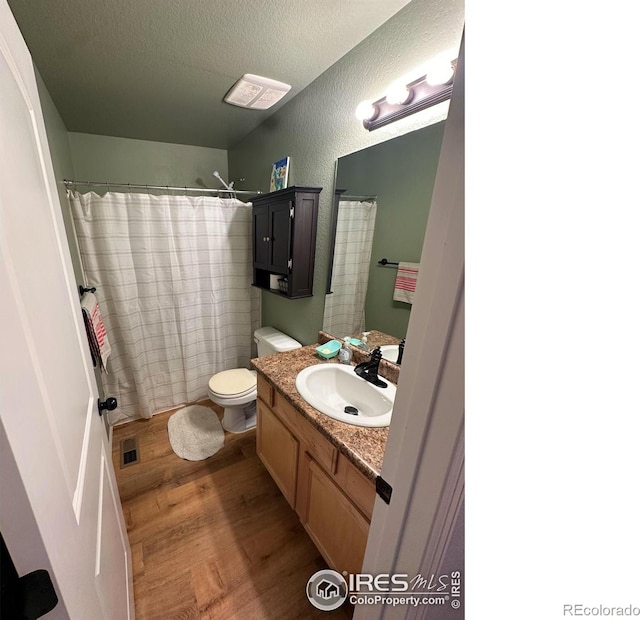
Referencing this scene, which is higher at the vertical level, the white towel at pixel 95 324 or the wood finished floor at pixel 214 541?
the white towel at pixel 95 324

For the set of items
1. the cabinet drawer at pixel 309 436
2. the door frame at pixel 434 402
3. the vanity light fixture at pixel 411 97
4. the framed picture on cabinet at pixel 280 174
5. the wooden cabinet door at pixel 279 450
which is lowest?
the wooden cabinet door at pixel 279 450

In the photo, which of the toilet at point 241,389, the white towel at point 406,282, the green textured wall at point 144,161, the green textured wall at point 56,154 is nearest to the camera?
the white towel at point 406,282

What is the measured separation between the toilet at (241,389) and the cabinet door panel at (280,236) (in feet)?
1.85

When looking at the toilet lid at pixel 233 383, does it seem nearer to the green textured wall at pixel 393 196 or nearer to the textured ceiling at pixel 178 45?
the green textured wall at pixel 393 196

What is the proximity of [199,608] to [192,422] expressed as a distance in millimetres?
1197

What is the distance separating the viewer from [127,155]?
7.75 ft

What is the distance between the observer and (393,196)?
1196mm

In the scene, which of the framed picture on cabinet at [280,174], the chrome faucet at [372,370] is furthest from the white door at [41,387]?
the framed picture on cabinet at [280,174]

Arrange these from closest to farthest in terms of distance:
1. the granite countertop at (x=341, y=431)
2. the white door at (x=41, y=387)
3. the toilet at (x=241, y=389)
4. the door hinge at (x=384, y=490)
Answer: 1. the white door at (x=41, y=387)
2. the door hinge at (x=384, y=490)
3. the granite countertop at (x=341, y=431)
4. the toilet at (x=241, y=389)

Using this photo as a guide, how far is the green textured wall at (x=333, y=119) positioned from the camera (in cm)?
96

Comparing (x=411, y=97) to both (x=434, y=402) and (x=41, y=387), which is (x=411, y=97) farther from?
(x=41, y=387)

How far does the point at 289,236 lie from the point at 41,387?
4.42 ft
